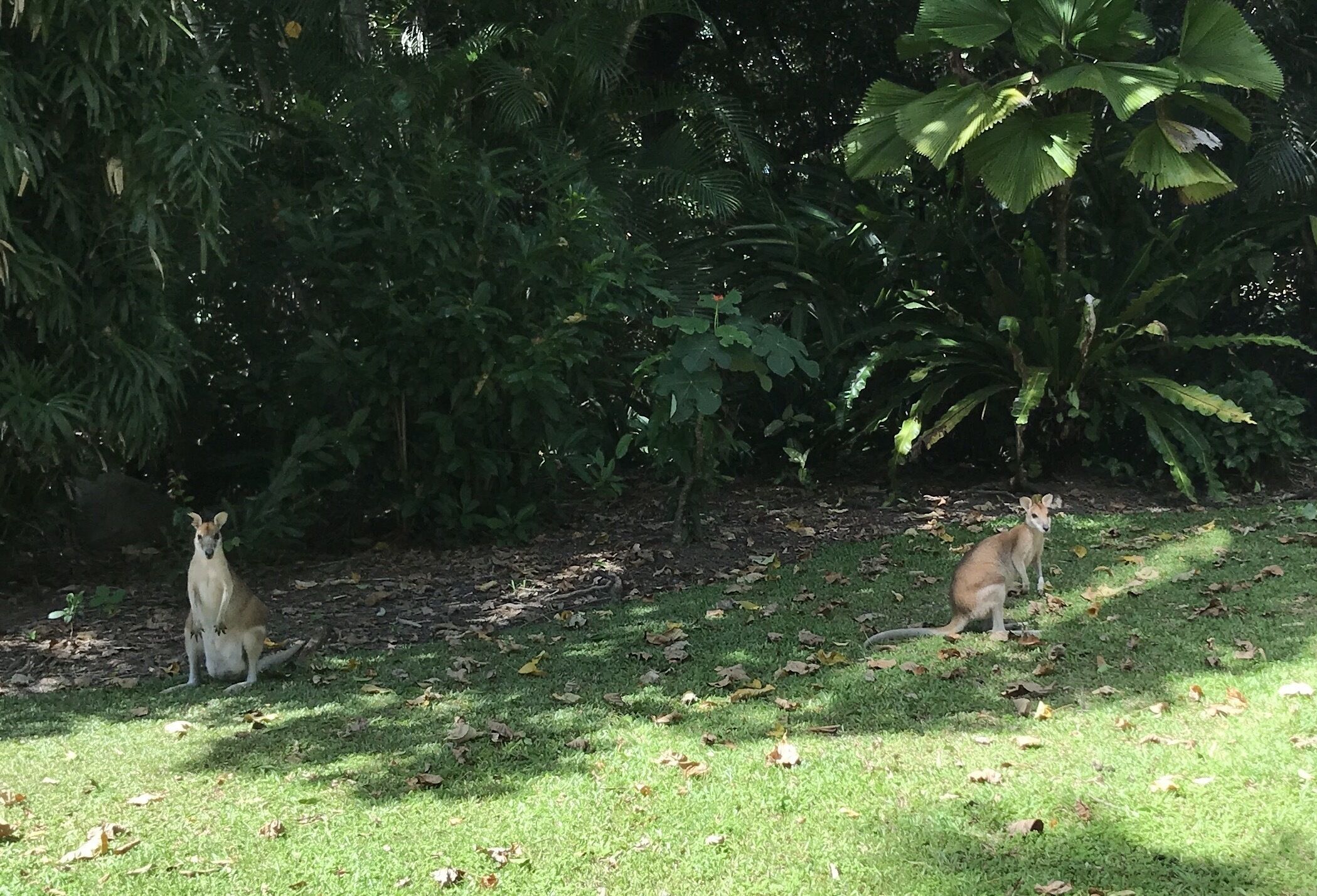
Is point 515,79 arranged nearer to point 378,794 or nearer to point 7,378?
point 7,378

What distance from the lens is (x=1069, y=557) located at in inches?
319

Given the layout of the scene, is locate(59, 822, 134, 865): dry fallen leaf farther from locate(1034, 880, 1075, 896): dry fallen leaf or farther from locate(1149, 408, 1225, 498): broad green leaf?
locate(1149, 408, 1225, 498): broad green leaf

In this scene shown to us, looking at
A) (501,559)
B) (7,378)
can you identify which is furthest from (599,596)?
(7,378)

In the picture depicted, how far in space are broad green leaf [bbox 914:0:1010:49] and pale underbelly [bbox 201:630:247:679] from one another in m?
6.83

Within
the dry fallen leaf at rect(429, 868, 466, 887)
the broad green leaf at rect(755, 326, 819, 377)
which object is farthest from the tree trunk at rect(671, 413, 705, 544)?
the dry fallen leaf at rect(429, 868, 466, 887)

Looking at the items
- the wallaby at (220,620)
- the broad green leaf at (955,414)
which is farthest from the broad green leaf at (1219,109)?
the wallaby at (220,620)

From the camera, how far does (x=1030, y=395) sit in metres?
9.17

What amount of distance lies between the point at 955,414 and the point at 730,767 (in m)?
5.31

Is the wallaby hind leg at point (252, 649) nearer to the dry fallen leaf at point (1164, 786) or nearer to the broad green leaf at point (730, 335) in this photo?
the broad green leaf at point (730, 335)

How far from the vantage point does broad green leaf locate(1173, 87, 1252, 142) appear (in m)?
9.44

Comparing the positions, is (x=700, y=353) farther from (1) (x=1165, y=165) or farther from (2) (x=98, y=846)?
(2) (x=98, y=846)

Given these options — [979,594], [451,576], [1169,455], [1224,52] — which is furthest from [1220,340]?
[451,576]

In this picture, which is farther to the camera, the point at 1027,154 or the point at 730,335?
the point at 1027,154

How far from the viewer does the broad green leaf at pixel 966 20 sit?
31.5 ft
